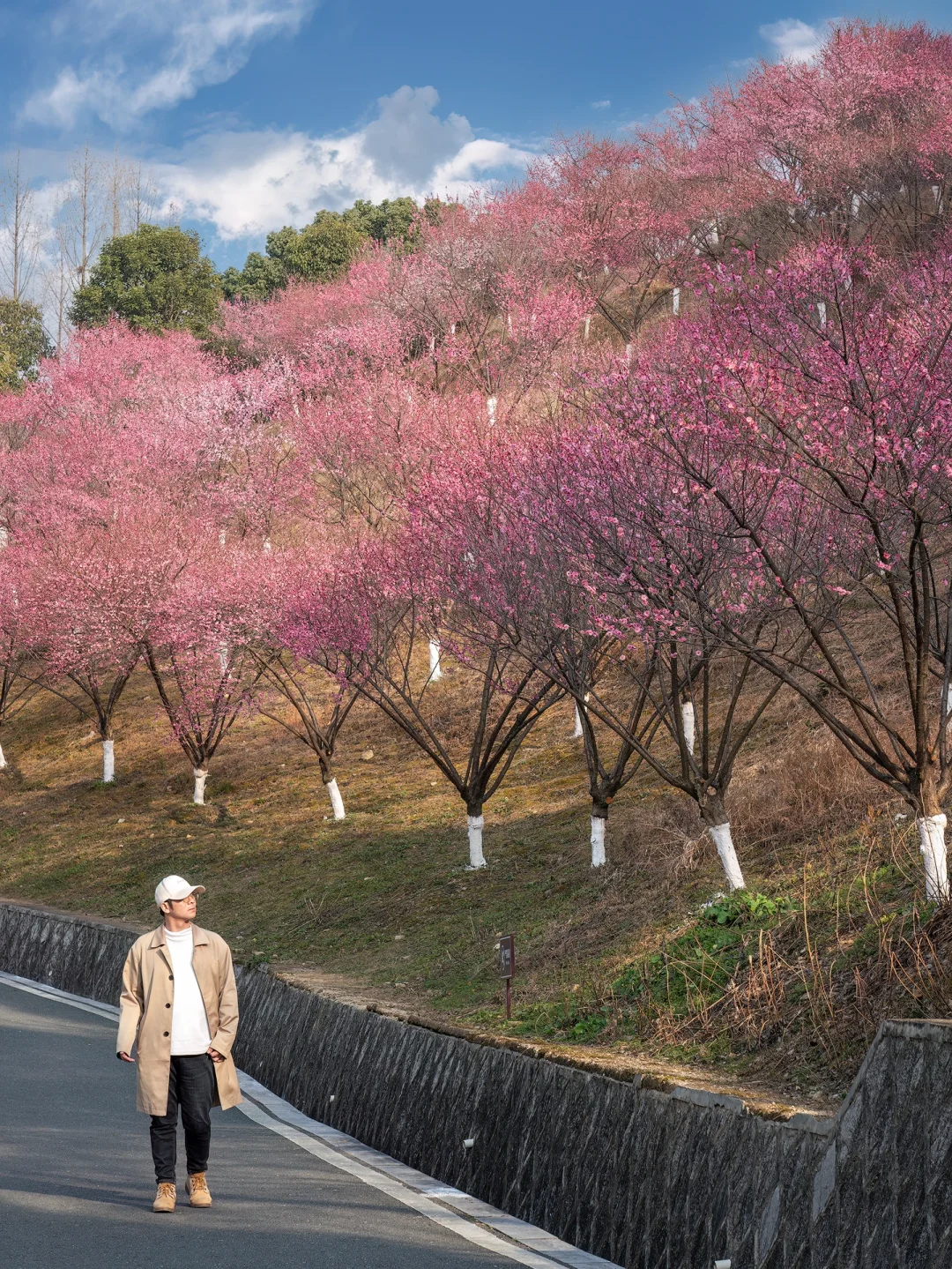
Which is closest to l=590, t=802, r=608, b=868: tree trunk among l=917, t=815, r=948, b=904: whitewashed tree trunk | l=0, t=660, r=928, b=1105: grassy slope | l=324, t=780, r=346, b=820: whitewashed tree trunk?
l=0, t=660, r=928, b=1105: grassy slope

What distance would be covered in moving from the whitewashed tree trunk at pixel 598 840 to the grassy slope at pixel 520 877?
213 millimetres

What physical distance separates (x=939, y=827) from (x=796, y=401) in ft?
12.6

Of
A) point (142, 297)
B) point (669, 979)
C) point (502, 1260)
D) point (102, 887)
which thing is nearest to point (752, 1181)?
point (502, 1260)

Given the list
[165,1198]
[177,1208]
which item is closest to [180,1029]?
[165,1198]

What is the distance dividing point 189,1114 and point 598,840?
11.7 m

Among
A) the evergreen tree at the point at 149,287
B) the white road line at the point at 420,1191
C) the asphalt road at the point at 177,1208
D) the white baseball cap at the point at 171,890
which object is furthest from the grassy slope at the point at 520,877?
the evergreen tree at the point at 149,287

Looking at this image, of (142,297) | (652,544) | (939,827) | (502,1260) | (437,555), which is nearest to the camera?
(502,1260)

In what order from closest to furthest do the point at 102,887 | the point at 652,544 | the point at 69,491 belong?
the point at 652,544
the point at 102,887
the point at 69,491

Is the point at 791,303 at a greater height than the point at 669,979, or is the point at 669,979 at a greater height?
the point at 791,303

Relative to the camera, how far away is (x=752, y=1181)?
6148 millimetres

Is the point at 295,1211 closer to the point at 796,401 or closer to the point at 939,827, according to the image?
the point at 939,827

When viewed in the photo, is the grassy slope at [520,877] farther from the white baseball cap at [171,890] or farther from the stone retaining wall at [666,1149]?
the white baseball cap at [171,890]

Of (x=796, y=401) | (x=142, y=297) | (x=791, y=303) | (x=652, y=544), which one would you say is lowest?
(x=652, y=544)

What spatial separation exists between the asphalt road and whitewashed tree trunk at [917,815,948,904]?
4.87m
